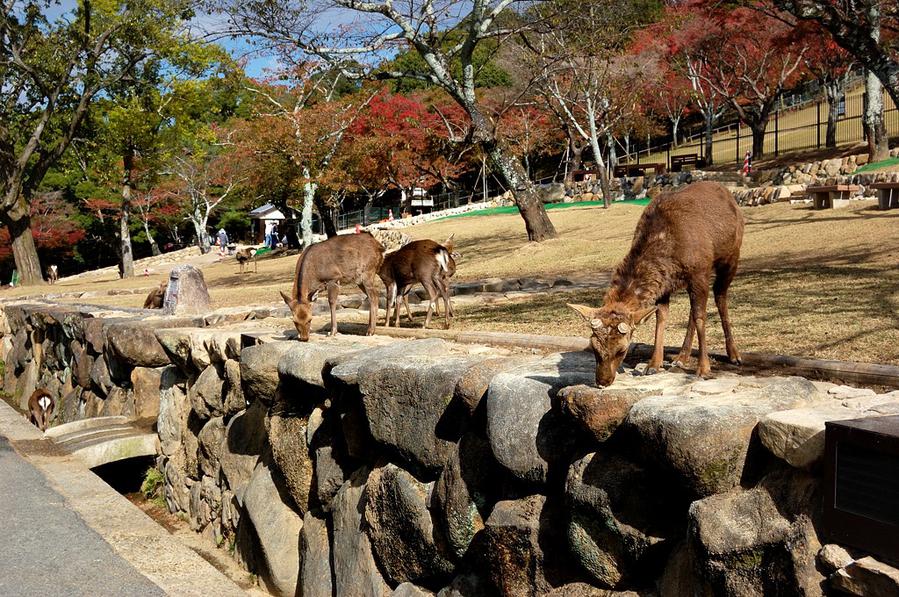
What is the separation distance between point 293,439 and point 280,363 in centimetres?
65

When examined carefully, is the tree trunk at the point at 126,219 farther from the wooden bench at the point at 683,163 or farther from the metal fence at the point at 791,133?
the metal fence at the point at 791,133

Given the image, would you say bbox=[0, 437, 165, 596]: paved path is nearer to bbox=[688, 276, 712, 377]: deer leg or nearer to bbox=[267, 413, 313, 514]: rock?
bbox=[267, 413, 313, 514]: rock

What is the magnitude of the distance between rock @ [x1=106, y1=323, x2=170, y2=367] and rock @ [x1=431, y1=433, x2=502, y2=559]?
21.2 ft

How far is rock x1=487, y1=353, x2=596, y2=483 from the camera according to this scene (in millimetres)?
4188

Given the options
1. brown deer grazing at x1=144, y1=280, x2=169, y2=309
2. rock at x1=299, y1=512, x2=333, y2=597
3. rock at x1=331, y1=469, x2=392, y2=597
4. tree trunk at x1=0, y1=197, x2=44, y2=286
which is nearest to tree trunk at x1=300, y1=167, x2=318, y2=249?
tree trunk at x1=0, y1=197, x2=44, y2=286

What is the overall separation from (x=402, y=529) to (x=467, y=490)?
77 cm

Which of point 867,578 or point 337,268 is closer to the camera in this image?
point 867,578

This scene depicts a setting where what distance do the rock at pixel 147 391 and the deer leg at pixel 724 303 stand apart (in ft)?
25.2

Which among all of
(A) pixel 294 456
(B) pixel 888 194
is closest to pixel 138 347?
(A) pixel 294 456

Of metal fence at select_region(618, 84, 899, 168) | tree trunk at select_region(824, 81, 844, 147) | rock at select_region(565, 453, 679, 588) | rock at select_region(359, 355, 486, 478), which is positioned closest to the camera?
rock at select_region(565, 453, 679, 588)

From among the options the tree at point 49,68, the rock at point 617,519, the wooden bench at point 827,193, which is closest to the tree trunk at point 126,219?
the tree at point 49,68

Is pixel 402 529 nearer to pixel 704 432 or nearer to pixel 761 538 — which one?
pixel 704 432

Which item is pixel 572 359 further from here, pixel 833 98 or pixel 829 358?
pixel 833 98

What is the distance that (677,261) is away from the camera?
483 centimetres
